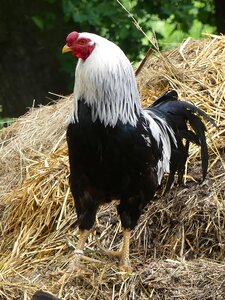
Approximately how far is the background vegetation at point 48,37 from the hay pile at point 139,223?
212cm

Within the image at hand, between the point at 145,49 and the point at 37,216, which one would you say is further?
the point at 145,49

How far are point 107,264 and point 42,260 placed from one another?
0.47m

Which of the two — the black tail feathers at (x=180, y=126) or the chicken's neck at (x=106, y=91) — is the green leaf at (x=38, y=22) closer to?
the black tail feathers at (x=180, y=126)

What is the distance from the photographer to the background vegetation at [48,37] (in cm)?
833

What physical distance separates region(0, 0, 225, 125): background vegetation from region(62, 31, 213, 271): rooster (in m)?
3.65

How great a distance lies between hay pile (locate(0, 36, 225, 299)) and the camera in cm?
453

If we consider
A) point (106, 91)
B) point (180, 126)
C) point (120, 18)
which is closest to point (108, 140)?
point (106, 91)

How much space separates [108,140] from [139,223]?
2.84ft

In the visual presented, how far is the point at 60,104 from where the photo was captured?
6.45 metres

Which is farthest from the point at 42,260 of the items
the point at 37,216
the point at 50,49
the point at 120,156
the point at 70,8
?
the point at 50,49

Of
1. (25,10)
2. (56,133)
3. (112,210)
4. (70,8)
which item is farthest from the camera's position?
(25,10)

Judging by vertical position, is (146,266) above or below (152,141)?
below

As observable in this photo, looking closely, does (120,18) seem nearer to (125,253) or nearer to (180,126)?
(180,126)

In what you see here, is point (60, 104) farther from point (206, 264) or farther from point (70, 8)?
point (206, 264)
